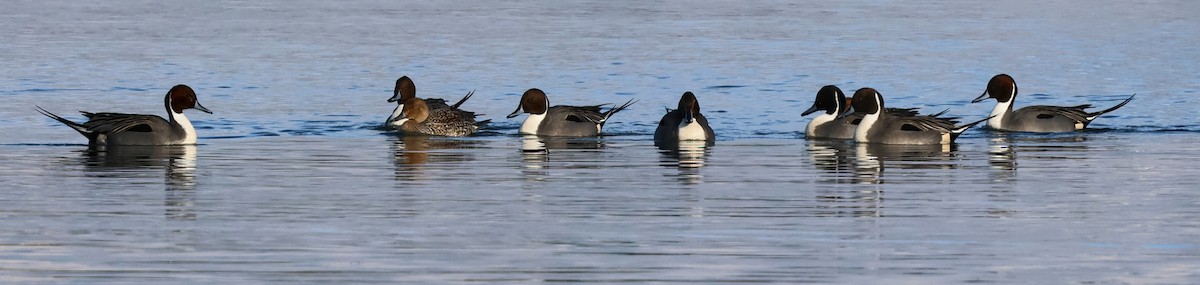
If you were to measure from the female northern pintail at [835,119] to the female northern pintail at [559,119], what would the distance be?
2118 mm

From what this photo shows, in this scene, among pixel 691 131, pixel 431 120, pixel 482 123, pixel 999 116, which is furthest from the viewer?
pixel 999 116

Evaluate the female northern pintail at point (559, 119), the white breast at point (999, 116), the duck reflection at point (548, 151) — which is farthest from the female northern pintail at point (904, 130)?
the female northern pintail at point (559, 119)

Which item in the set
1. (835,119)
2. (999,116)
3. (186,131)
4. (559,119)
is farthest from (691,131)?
(186,131)

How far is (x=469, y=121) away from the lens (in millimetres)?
20672

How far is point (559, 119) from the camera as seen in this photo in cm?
2055

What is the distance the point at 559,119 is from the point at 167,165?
5156 millimetres

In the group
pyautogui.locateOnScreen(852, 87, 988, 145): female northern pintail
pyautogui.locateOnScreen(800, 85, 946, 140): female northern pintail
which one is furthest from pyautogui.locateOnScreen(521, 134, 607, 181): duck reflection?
pyautogui.locateOnScreen(852, 87, 988, 145): female northern pintail

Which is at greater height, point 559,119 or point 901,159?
point 559,119

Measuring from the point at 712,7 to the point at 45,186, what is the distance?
132 ft

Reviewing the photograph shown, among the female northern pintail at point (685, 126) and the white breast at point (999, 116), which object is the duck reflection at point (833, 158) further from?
the white breast at point (999, 116)

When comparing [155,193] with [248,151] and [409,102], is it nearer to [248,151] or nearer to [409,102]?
[248,151]

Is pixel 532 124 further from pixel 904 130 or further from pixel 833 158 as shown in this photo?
pixel 833 158

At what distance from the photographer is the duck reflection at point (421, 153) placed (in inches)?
623

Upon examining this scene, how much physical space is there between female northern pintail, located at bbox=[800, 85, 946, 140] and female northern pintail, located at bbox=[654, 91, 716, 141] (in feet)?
3.93
